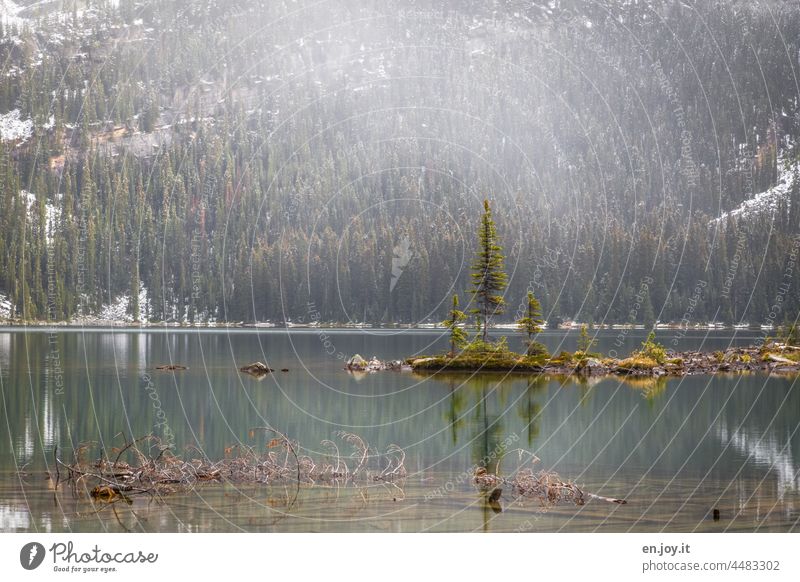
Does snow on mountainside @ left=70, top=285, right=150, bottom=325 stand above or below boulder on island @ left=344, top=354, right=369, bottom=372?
above

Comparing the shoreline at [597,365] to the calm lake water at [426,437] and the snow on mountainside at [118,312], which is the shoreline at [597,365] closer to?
the calm lake water at [426,437]

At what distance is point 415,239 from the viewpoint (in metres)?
198

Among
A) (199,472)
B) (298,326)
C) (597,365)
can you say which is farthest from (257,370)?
(298,326)

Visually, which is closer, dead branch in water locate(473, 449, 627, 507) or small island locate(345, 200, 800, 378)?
dead branch in water locate(473, 449, 627, 507)

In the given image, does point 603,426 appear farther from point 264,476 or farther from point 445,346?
point 445,346

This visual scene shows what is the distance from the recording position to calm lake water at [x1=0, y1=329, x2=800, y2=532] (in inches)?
890

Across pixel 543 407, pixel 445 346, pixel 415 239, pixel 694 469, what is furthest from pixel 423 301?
pixel 694 469

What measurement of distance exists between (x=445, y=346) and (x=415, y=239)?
346 ft

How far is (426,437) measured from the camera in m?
34.9

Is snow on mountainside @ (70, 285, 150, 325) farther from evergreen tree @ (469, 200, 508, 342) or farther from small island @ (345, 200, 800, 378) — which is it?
small island @ (345, 200, 800, 378)

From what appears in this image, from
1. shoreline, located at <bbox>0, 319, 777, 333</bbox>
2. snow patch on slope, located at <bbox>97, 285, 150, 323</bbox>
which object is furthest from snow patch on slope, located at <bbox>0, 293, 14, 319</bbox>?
snow patch on slope, located at <bbox>97, 285, 150, 323</bbox>

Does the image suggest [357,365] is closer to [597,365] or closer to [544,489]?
[597,365]

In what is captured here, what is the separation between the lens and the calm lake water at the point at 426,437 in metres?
22.6
